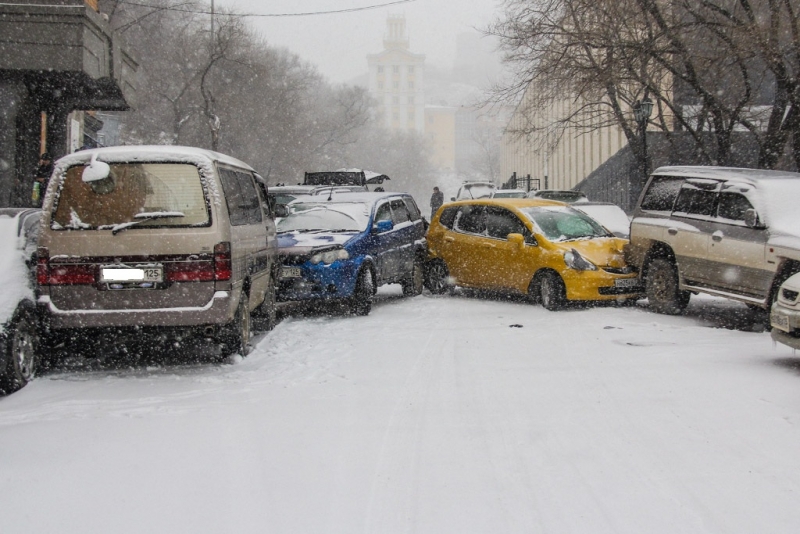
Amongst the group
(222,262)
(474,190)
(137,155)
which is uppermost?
(474,190)

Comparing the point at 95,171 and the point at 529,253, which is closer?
the point at 95,171

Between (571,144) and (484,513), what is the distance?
160ft

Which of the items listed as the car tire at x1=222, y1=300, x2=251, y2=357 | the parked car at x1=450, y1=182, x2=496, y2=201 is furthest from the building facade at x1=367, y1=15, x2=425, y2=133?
the car tire at x1=222, y1=300, x2=251, y2=357

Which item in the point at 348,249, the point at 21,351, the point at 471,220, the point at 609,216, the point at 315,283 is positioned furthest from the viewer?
the point at 609,216

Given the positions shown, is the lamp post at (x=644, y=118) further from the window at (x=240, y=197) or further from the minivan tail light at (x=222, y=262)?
the minivan tail light at (x=222, y=262)

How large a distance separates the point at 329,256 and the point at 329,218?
1272mm

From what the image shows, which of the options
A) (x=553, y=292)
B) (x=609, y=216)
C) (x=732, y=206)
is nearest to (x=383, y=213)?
(x=553, y=292)

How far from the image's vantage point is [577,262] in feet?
38.0

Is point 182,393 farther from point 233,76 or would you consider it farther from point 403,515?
point 233,76

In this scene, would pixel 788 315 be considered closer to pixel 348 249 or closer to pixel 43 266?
pixel 348 249

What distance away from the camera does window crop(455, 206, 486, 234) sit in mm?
13383

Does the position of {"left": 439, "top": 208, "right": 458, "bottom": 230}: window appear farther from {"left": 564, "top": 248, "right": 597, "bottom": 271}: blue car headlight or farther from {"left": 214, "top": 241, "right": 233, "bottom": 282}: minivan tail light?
{"left": 214, "top": 241, "right": 233, "bottom": 282}: minivan tail light

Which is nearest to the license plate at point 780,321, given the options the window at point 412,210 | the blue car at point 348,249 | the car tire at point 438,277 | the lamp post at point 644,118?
the blue car at point 348,249

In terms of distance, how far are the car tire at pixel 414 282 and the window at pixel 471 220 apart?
3.24ft
